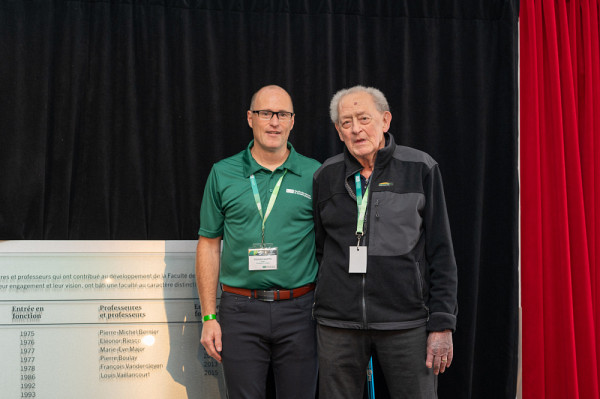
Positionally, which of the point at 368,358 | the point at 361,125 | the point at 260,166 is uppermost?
the point at 361,125

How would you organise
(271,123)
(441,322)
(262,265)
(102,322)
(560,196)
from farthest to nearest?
(560,196)
(102,322)
(271,123)
(262,265)
(441,322)

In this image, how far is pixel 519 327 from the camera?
8.80 ft

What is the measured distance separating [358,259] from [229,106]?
4.24 feet

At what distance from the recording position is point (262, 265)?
1918 millimetres

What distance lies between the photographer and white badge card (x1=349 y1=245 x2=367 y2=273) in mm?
1741

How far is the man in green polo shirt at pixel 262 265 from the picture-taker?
6.29 feet

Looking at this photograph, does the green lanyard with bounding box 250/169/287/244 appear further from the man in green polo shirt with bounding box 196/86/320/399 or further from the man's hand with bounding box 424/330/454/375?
the man's hand with bounding box 424/330/454/375

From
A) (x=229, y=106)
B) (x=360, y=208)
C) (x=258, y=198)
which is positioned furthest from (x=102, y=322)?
(x=360, y=208)

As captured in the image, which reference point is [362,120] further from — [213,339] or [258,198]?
[213,339]

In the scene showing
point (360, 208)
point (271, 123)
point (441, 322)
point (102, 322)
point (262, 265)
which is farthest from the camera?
point (102, 322)

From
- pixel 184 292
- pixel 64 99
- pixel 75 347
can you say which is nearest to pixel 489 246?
pixel 184 292

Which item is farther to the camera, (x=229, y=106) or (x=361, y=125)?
(x=229, y=106)

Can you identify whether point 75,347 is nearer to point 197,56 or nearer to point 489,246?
point 197,56

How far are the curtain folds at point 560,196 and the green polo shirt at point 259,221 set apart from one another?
1388mm
